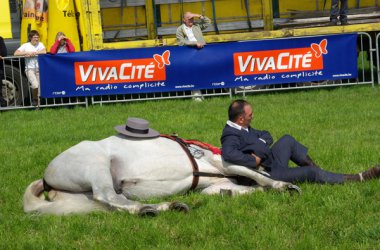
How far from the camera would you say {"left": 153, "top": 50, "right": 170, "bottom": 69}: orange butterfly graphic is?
55.5ft

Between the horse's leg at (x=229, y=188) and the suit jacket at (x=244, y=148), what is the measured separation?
0.67ft

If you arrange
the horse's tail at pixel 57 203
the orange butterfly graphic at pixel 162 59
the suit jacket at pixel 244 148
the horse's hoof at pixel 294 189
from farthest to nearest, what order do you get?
the orange butterfly graphic at pixel 162 59
the suit jacket at pixel 244 148
the horse's hoof at pixel 294 189
the horse's tail at pixel 57 203

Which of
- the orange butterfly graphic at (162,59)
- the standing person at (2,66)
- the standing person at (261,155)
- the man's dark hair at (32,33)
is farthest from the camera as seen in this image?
the man's dark hair at (32,33)

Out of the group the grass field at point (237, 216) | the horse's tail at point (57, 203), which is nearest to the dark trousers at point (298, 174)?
the grass field at point (237, 216)

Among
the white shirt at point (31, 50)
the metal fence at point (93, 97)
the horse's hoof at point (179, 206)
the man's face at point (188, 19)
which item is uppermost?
the man's face at point (188, 19)

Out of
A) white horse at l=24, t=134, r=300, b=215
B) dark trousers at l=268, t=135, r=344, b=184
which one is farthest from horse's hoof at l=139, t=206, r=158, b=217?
dark trousers at l=268, t=135, r=344, b=184

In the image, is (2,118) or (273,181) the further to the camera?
(2,118)

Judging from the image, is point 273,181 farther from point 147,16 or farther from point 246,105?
point 147,16

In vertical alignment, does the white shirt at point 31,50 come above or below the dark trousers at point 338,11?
below

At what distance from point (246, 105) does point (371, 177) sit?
1.29 m

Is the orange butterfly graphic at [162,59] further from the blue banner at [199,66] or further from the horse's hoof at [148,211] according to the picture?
the horse's hoof at [148,211]

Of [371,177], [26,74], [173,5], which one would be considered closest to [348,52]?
[173,5]

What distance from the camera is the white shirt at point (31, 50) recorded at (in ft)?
56.9

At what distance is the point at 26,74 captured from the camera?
17.5 m
